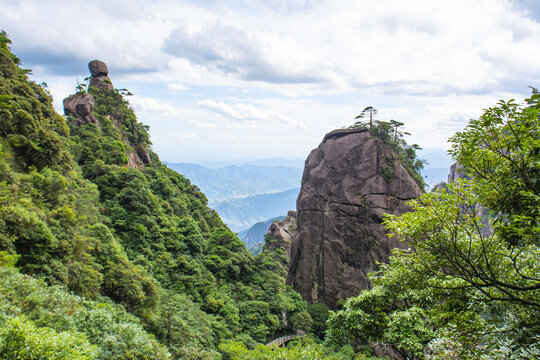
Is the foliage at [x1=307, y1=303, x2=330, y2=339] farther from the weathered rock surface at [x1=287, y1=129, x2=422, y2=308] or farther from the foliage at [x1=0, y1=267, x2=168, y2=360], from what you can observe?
the foliage at [x1=0, y1=267, x2=168, y2=360]

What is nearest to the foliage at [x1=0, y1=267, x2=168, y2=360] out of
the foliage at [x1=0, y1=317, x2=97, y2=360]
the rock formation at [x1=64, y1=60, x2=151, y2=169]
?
the foliage at [x1=0, y1=317, x2=97, y2=360]

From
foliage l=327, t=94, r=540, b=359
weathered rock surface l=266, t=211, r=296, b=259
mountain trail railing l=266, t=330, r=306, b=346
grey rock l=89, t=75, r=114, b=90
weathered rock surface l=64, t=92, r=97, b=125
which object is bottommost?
mountain trail railing l=266, t=330, r=306, b=346

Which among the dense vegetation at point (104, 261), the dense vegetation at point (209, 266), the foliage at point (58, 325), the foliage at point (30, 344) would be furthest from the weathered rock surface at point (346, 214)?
the foliage at point (30, 344)

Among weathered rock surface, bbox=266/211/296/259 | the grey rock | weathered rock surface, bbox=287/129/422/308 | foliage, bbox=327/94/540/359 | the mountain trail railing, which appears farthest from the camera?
weathered rock surface, bbox=266/211/296/259

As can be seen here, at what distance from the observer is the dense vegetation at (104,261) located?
396 inches

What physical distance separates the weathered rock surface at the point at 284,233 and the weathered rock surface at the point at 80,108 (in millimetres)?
30964

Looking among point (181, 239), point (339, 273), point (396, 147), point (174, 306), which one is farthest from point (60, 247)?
point (396, 147)

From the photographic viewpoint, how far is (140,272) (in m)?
17.4

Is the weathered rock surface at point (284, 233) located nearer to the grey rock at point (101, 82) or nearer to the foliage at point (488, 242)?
the grey rock at point (101, 82)

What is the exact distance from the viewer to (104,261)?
52.3 ft

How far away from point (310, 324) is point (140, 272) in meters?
15.9

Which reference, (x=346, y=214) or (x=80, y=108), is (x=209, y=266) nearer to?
(x=346, y=214)

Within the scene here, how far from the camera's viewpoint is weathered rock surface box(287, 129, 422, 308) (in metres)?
29.2

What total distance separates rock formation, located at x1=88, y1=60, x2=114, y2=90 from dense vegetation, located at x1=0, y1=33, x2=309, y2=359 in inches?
445
